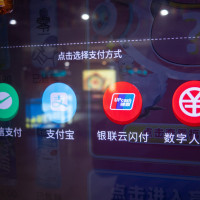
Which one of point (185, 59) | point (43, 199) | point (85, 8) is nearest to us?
point (185, 59)

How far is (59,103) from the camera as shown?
1.16 m

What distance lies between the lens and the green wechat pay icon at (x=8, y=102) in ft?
4.00

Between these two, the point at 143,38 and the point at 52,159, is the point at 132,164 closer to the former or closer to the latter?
the point at 52,159

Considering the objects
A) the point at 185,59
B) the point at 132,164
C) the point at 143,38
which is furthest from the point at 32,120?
the point at 185,59

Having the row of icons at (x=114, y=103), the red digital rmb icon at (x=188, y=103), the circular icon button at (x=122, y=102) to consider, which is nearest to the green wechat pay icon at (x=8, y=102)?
the row of icons at (x=114, y=103)

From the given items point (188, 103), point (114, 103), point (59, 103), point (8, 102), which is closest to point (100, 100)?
point (114, 103)

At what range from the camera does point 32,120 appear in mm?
1206

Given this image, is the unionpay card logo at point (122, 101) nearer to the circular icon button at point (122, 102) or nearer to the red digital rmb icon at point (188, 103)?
the circular icon button at point (122, 102)

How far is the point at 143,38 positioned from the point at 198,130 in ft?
1.53

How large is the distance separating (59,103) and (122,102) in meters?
0.31

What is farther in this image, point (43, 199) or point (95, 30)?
point (43, 199)

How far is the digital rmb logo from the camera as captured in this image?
44.9 inches

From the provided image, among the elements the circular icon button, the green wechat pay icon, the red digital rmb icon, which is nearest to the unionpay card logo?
the circular icon button

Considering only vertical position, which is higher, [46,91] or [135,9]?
[135,9]
